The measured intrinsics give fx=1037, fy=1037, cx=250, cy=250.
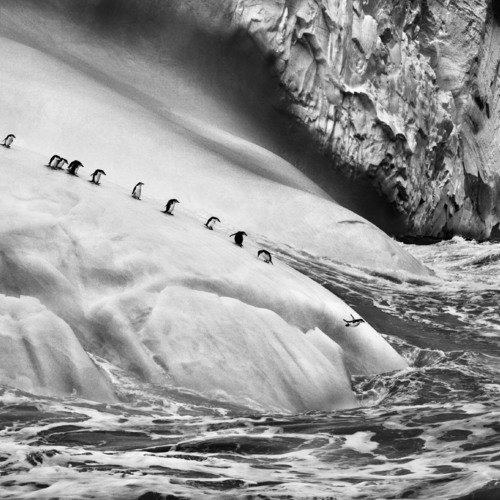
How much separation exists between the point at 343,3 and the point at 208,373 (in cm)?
1899

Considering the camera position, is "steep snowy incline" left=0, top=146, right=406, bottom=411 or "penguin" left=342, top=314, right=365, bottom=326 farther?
"penguin" left=342, top=314, right=365, bottom=326

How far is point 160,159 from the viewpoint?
1872 cm

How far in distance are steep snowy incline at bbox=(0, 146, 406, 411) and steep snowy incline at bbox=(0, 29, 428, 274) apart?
21.3 feet

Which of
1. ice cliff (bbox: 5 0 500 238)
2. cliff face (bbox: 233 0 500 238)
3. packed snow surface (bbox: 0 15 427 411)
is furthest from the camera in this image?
cliff face (bbox: 233 0 500 238)

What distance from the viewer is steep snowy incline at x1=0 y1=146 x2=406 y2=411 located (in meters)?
8.84

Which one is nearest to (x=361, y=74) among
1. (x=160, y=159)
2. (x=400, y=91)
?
(x=400, y=91)

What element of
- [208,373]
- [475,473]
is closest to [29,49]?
[208,373]

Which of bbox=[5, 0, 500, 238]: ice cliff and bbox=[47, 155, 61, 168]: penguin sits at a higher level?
bbox=[5, 0, 500, 238]: ice cliff

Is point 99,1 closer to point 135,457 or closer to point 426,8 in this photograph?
point 426,8

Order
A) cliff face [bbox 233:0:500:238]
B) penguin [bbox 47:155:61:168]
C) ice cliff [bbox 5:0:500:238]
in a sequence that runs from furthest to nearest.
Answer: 1. cliff face [bbox 233:0:500:238]
2. ice cliff [bbox 5:0:500:238]
3. penguin [bbox 47:155:61:168]

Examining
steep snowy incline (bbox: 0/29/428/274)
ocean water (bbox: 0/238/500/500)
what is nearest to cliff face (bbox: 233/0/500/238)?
steep snowy incline (bbox: 0/29/428/274)

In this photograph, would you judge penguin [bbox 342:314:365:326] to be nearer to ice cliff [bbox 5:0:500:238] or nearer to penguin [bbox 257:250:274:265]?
penguin [bbox 257:250:274:265]

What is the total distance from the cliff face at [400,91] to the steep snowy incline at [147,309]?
1437 cm

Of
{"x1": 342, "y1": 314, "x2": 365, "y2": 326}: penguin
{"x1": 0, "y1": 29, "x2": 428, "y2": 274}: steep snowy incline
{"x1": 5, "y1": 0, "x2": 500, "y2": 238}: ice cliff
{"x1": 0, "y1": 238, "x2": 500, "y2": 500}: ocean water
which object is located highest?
{"x1": 5, "y1": 0, "x2": 500, "y2": 238}: ice cliff
